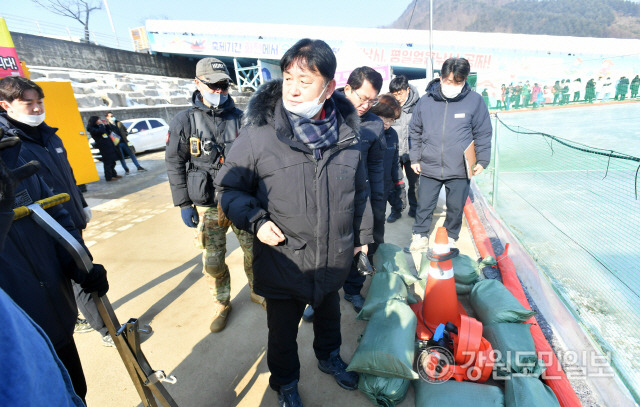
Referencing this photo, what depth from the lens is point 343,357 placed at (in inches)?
87.1

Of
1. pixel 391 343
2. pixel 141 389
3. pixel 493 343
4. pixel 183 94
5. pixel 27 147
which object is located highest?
pixel 183 94

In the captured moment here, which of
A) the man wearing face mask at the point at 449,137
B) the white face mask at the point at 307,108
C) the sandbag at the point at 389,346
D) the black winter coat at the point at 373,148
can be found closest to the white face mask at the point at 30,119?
the white face mask at the point at 307,108

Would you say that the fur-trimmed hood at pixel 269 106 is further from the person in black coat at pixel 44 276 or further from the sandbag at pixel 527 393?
the sandbag at pixel 527 393

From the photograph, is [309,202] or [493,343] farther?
[493,343]

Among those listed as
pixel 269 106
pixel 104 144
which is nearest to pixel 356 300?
pixel 269 106

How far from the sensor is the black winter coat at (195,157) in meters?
2.38

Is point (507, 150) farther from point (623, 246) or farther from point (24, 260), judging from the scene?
point (24, 260)

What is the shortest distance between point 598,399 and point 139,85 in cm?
2219

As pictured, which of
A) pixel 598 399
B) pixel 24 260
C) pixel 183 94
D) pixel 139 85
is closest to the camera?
pixel 24 260

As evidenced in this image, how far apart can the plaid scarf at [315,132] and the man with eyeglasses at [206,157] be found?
1061 mm

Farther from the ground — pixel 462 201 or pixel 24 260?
pixel 24 260

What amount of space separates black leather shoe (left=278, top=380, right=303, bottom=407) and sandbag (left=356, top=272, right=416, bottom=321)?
68 cm

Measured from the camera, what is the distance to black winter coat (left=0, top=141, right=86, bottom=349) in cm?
126

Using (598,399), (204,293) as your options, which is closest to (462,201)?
(598,399)
